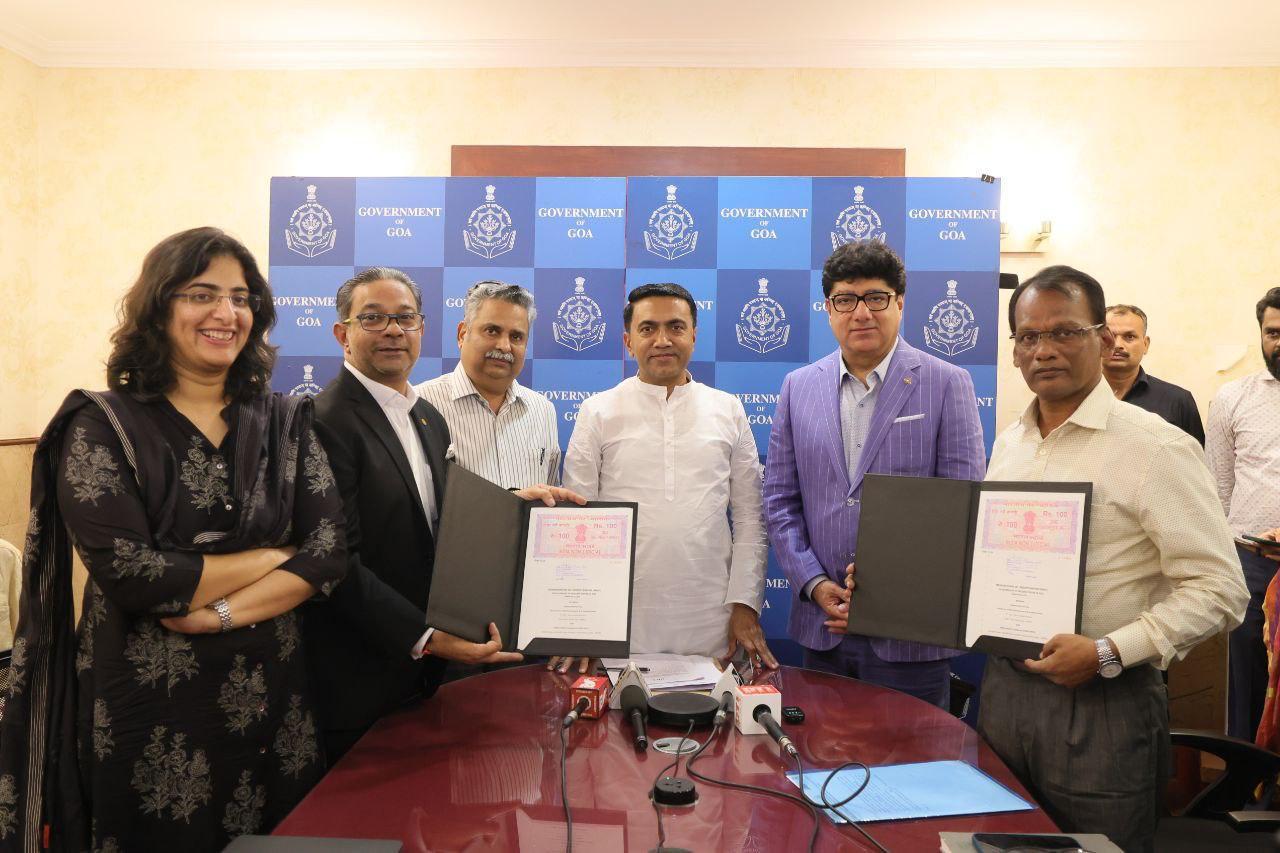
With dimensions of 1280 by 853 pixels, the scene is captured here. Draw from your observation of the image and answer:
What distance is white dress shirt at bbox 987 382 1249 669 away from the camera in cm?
159

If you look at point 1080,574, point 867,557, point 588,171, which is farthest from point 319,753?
point 588,171

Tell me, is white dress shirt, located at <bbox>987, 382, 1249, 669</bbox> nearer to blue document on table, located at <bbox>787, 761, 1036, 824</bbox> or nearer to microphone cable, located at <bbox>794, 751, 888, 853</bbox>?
blue document on table, located at <bbox>787, 761, 1036, 824</bbox>

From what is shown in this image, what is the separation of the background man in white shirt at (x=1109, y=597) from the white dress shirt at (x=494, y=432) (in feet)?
5.26

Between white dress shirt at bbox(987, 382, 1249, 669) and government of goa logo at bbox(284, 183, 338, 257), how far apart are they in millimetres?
3571

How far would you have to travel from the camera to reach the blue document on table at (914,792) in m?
1.35

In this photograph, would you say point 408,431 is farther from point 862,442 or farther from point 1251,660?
point 1251,660

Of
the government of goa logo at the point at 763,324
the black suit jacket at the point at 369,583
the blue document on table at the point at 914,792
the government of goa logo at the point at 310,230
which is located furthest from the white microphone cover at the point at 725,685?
the government of goa logo at the point at 310,230

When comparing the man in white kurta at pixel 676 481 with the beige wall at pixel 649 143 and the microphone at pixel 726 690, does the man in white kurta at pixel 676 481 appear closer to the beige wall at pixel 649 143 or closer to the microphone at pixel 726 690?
the microphone at pixel 726 690

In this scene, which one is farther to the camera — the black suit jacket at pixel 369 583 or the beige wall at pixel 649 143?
the beige wall at pixel 649 143

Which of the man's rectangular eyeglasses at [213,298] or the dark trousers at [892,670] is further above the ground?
the man's rectangular eyeglasses at [213,298]

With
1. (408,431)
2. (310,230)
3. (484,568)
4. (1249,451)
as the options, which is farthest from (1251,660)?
(310,230)

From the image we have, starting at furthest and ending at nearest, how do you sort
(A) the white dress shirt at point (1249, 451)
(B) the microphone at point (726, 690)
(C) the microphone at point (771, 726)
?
(A) the white dress shirt at point (1249, 451) < (B) the microphone at point (726, 690) < (C) the microphone at point (771, 726)

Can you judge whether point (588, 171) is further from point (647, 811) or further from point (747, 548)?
point (647, 811)

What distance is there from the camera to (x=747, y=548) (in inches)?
105
